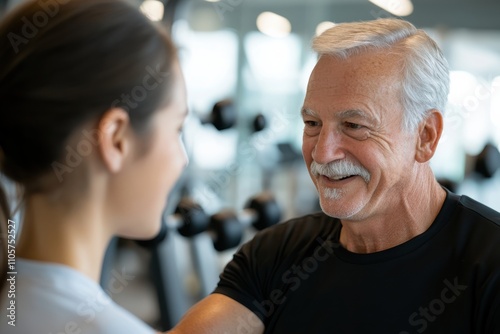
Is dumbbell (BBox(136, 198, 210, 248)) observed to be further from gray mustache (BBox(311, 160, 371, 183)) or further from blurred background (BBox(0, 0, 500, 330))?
gray mustache (BBox(311, 160, 371, 183))

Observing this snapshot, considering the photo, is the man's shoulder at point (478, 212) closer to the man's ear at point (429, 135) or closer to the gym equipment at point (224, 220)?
the man's ear at point (429, 135)

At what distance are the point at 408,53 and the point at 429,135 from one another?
8.6 inches

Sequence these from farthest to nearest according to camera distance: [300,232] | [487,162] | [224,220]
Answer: [487,162]
[224,220]
[300,232]

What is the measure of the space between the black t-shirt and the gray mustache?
200 millimetres

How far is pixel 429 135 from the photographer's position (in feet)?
5.65

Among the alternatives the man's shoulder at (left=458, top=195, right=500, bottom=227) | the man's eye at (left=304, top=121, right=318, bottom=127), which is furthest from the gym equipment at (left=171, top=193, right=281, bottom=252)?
the man's shoulder at (left=458, top=195, right=500, bottom=227)

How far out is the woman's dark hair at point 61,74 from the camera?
2.78 ft

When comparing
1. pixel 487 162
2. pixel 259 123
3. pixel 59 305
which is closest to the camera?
pixel 59 305

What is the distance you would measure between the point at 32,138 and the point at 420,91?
3.57ft

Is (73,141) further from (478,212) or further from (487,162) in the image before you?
(487,162)

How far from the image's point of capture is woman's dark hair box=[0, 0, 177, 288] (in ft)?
2.78

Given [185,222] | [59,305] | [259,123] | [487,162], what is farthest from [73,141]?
[487,162]

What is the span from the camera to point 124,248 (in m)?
4.29

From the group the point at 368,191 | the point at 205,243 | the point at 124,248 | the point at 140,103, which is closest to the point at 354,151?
the point at 368,191
